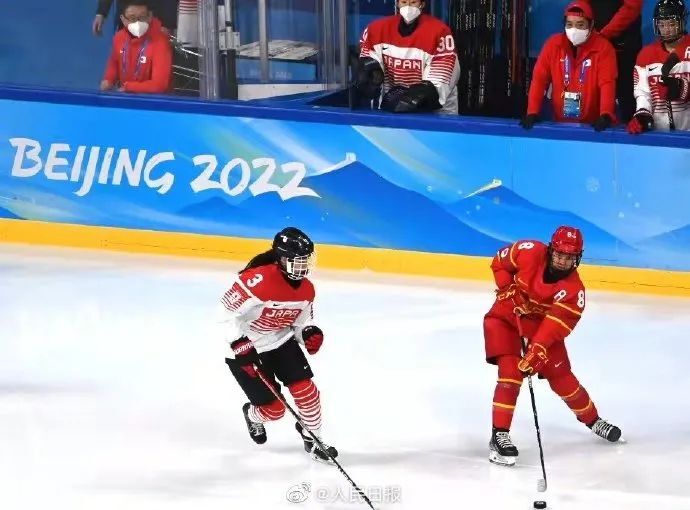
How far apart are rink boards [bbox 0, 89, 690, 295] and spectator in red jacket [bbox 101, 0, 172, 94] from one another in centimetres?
23

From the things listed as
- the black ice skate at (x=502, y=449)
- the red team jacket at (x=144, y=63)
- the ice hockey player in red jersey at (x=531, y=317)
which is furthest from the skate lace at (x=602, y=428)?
the red team jacket at (x=144, y=63)

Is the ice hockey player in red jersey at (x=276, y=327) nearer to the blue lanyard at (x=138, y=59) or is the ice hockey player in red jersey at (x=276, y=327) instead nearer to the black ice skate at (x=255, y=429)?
the black ice skate at (x=255, y=429)

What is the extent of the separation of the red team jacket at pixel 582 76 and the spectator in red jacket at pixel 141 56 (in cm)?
226

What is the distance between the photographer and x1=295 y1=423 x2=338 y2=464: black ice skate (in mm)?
6582

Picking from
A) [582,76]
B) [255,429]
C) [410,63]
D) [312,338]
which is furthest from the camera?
[410,63]

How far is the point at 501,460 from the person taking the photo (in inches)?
260

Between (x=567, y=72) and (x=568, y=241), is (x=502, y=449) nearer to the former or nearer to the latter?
(x=568, y=241)

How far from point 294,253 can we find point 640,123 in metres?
3.13

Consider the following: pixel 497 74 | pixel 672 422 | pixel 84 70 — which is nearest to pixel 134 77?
pixel 84 70

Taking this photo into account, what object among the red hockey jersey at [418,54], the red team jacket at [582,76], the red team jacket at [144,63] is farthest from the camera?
the red team jacket at [144,63]

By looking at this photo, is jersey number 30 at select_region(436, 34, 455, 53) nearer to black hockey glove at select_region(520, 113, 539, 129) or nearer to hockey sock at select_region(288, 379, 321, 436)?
black hockey glove at select_region(520, 113, 539, 129)

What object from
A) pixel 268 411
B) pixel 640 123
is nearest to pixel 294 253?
pixel 268 411

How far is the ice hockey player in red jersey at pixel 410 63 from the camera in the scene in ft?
30.7

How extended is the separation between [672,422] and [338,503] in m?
1.66
